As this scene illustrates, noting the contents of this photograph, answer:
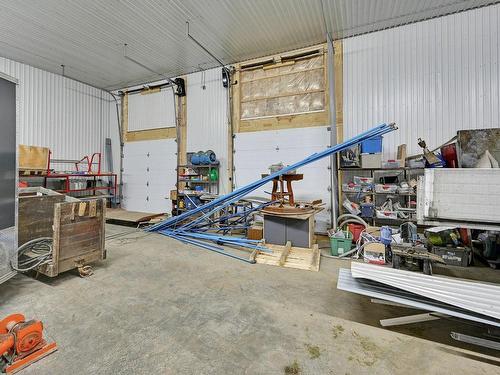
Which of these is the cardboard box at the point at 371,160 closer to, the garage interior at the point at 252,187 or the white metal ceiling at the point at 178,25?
the garage interior at the point at 252,187

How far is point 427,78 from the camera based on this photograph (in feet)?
14.7

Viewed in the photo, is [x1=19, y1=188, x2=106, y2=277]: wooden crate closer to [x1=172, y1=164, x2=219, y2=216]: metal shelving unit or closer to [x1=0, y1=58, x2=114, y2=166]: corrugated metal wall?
[x1=172, y1=164, x2=219, y2=216]: metal shelving unit

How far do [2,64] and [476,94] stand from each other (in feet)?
34.5

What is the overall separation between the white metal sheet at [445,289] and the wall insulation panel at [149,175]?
5.99 metres

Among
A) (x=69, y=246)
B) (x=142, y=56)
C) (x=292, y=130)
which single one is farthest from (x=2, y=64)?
(x=292, y=130)

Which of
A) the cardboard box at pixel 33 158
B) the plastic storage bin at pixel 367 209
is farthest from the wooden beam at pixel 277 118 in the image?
the cardboard box at pixel 33 158

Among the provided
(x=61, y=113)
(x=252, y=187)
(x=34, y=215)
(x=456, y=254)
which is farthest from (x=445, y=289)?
(x=61, y=113)

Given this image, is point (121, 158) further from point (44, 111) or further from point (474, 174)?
point (474, 174)

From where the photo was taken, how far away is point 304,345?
5.68 feet

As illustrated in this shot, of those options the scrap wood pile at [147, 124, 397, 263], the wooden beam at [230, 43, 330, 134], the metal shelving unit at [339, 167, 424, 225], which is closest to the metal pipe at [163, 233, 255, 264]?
the scrap wood pile at [147, 124, 397, 263]

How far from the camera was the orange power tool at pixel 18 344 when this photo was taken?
1475 millimetres

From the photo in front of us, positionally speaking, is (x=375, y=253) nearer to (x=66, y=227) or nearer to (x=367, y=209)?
(x=367, y=209)

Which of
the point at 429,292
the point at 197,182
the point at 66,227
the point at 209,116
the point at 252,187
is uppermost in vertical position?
the point at 209,116

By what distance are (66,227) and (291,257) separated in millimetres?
2948
